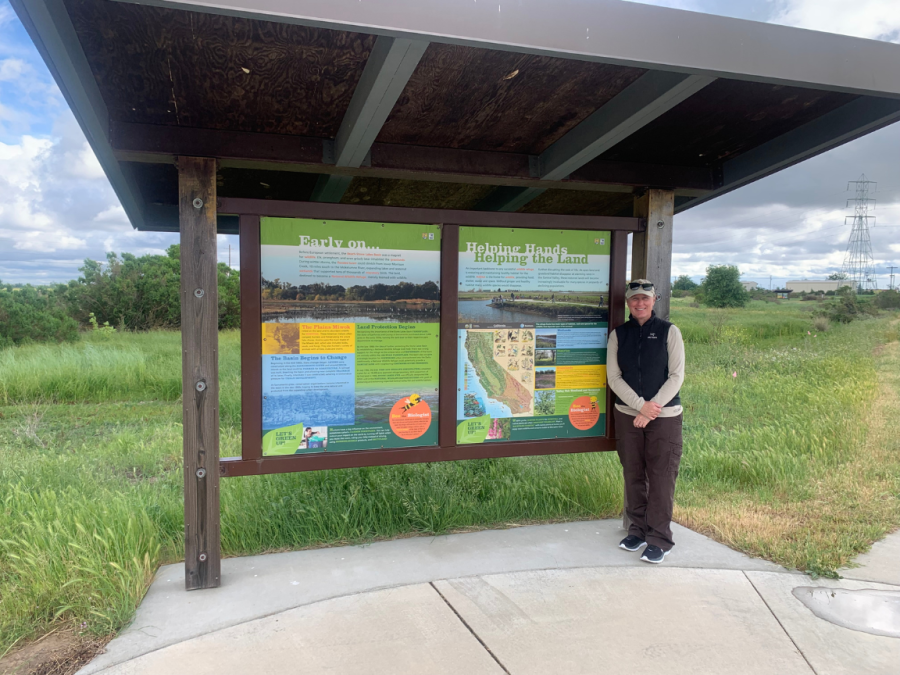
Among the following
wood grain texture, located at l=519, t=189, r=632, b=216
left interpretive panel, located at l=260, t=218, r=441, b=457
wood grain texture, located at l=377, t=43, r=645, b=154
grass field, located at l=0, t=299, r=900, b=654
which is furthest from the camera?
wood grain texture, located at l=519, t=189, r=632, b=216

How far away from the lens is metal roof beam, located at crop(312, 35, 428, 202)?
7.74 feet

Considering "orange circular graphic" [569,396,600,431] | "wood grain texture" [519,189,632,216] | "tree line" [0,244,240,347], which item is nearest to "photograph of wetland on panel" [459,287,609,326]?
"orange circular graphic" [569,396,600,431]

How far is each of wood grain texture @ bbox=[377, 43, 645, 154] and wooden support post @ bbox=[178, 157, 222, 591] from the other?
1162mm

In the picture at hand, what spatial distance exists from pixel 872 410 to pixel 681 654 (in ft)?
25.6

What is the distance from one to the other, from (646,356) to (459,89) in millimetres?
2025

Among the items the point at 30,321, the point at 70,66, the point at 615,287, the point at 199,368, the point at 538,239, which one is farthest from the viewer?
the point at 30,321

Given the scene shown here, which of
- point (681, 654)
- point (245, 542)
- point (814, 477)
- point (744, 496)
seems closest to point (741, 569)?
point (681, 654)

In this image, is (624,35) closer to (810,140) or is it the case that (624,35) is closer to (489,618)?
(810,140)

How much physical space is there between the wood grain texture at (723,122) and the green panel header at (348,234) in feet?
4.80

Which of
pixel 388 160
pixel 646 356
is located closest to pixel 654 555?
pixel 646 356

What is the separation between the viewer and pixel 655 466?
12.1 ft

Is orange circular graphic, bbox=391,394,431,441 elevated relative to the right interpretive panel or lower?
lower

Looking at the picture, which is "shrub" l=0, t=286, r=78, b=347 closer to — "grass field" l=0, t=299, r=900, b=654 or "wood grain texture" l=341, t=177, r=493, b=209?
"grass field" l=0, t=299, r=900, b=654

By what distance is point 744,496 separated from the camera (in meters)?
5.10
